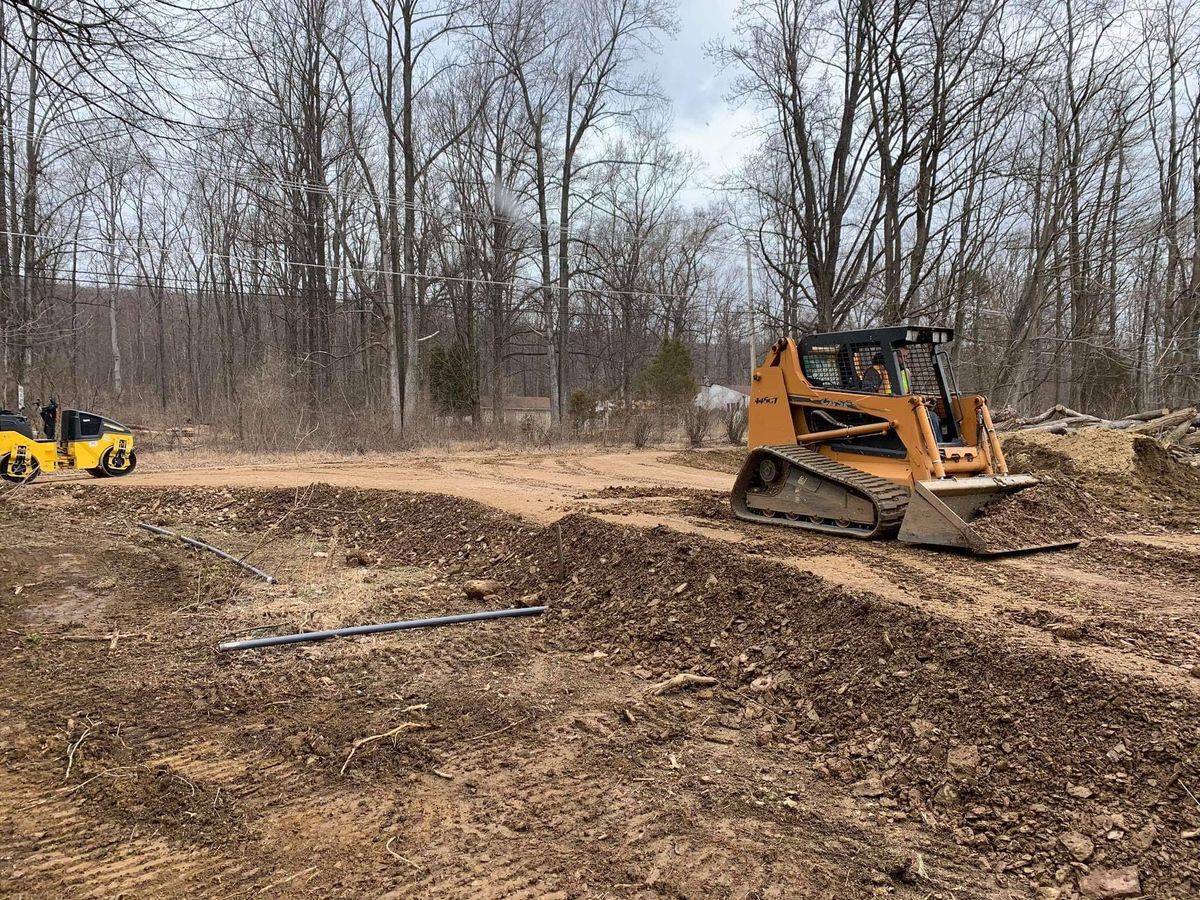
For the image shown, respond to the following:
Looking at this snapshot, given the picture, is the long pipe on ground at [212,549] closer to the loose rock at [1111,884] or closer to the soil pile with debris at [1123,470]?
the loose rock at [1111,884]

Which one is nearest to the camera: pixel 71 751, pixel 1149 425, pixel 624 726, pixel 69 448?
pixel 71 751

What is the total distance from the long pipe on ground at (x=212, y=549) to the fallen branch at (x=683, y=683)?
4.23 meters

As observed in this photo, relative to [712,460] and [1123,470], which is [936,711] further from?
[712,460]

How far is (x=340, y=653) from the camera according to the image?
519 centimetres

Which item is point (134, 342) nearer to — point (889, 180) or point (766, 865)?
point (889, 180)

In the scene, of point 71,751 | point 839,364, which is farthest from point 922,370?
point 71,751

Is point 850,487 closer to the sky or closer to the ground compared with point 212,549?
closer to the sky

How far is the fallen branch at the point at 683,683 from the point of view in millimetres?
4664

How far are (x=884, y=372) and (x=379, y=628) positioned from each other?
567 centimetres

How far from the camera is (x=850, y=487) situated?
300 inches

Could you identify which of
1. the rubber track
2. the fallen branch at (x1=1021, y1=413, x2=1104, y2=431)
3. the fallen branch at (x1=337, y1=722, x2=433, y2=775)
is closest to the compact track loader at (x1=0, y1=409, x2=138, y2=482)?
the rubber track

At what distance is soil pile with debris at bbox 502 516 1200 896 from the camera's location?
9.77ft

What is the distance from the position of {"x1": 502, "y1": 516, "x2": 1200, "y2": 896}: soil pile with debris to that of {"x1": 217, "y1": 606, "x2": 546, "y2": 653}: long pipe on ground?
33cm

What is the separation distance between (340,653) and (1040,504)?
7002mm
